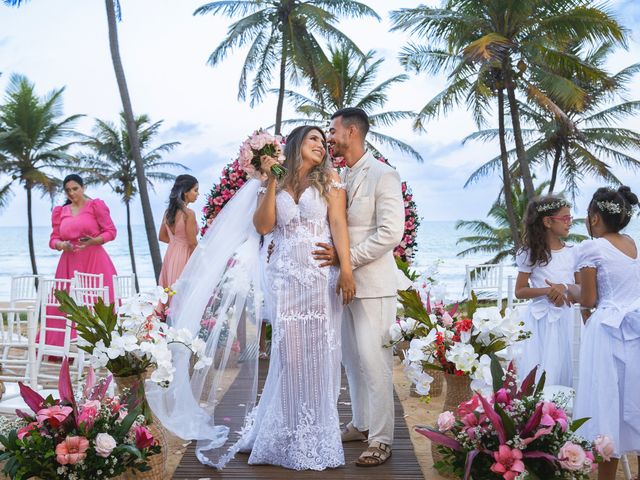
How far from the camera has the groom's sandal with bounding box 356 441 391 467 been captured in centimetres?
464

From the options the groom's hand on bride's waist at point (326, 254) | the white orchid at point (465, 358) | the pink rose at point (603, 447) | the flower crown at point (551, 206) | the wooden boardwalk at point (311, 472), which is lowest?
the wooden boardwalk at point (311, 472)

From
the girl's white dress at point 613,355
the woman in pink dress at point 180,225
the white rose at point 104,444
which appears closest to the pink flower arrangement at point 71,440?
the white rose at point 104,444

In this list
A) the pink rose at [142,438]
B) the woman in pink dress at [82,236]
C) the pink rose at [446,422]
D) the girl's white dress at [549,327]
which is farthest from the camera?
the woman in pink dress at [82,236]

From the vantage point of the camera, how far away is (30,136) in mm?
27875

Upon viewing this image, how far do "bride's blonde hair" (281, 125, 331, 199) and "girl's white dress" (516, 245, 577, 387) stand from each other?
6.16 feet

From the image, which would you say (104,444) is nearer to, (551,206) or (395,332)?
(395,332)

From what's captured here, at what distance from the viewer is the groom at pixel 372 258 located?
15.1 feet

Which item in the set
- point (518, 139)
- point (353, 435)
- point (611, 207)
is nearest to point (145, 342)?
point (353, 435)

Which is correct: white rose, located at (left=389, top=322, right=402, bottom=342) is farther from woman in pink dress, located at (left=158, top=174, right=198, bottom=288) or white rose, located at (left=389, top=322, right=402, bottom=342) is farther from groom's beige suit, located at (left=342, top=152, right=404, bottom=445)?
woman in pink dress, located at (left=158, top=174, right=198, bottom=288)

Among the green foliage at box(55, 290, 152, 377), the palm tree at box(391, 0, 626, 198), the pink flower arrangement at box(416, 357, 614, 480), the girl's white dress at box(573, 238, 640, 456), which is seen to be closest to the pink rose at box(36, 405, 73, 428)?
the green foliage at box(55, 290, 152, 377)

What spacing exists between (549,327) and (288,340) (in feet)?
6.68

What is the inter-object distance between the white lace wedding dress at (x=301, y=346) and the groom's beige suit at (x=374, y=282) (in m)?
0.19

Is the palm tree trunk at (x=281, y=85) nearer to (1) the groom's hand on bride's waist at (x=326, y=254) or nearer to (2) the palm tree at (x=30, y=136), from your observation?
(2) the palm tree at (x=30, y=136)

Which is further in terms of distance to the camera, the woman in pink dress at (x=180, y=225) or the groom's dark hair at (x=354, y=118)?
the woman in pink dress at (x=180, y=225)
